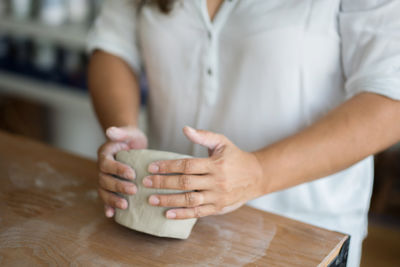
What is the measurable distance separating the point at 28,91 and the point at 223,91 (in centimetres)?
152

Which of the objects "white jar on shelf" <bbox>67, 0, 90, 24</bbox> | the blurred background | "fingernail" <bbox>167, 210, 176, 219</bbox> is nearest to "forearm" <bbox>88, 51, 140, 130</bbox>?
"fingernail" <bbox>167, 210, 176, 219</bbox>

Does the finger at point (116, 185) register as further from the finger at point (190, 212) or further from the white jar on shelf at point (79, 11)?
the white jar on shelf at point (79, 11)

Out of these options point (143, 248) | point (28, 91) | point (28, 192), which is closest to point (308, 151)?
point (143, 248)

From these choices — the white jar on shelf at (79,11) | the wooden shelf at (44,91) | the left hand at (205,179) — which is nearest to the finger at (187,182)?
the left hand at (205,179)

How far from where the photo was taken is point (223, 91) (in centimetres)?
95

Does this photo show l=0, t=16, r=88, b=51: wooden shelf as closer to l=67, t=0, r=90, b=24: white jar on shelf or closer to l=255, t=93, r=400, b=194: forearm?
l=67, t=0, r=90, b=24: white jar on shelf

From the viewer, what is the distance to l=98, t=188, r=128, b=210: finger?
2.35 feet

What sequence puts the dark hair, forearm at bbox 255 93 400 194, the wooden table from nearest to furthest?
the wooden table → forearm at bbox 255 93 400 194 → the dark hair

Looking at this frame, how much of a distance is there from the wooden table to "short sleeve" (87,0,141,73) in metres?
0.35

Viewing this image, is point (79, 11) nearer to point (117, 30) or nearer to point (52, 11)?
point (52, 11)

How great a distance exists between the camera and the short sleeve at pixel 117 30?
41.0 inches

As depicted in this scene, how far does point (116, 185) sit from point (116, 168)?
0.03m

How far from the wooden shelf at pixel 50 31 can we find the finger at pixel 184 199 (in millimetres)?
1418

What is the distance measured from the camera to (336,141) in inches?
29.9
